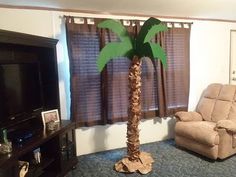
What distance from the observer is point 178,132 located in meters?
3.59

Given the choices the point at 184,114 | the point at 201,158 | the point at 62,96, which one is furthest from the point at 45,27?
the point at 201,158

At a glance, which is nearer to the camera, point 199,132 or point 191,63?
point 199,132

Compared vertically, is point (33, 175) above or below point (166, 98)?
A: below

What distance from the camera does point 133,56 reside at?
9.69 ft

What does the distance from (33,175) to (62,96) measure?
47.9 inches

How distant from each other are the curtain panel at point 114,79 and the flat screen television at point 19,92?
0.55 meters

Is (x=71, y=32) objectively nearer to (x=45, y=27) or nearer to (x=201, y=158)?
(x=45, y=27)

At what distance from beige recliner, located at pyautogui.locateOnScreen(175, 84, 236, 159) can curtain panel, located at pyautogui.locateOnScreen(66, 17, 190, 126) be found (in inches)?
14.0

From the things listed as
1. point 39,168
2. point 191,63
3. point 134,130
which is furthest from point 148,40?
point 39,168

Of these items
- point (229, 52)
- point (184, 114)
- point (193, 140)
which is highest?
point (229, 52)

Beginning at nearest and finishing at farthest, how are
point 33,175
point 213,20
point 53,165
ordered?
point 33,175, point 53,165, point 213,20

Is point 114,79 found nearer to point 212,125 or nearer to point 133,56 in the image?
point 133,56

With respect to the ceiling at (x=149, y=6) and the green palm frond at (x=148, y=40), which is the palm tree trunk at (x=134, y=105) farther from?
the ceiling at (x=149, y=6)

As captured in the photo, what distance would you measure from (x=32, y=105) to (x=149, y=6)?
2014mm
